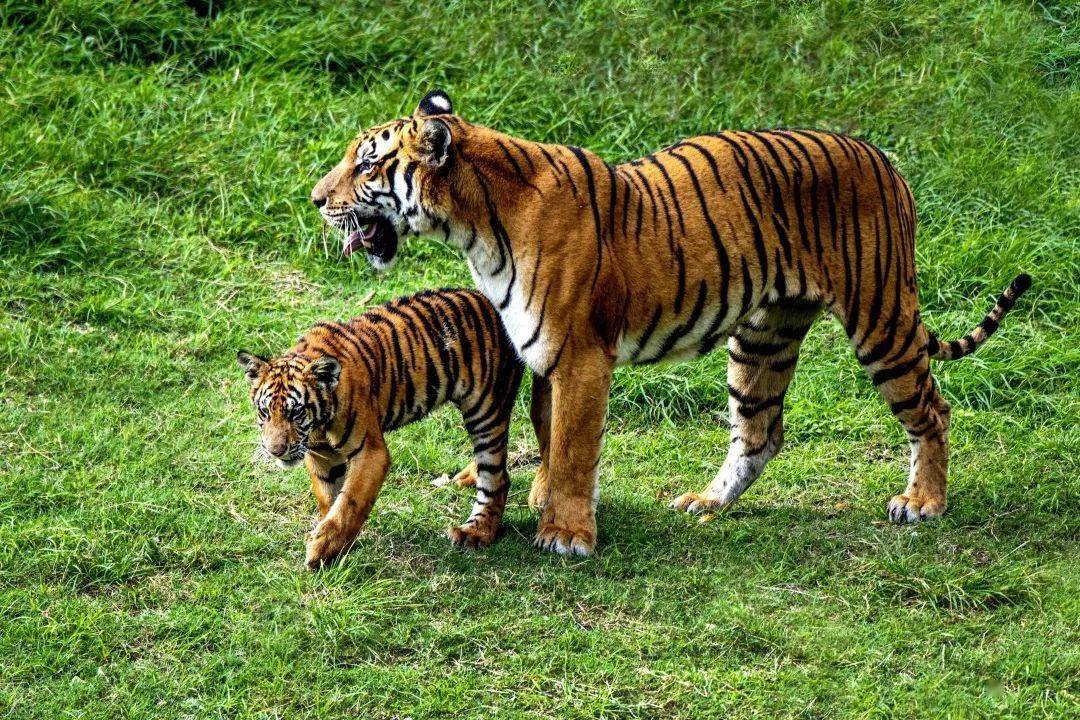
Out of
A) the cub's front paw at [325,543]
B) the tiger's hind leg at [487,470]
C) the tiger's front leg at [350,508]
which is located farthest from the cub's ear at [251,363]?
the tiger's hind leg at [487,470]

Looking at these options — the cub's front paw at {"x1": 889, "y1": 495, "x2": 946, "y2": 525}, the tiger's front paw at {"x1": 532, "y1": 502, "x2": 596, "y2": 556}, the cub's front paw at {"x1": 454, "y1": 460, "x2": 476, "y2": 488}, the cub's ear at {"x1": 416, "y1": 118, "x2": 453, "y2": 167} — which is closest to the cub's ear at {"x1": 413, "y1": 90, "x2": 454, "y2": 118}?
the cub's ear at {"x1": 416, "y1": 118, "x2": 453, "y2": 167}

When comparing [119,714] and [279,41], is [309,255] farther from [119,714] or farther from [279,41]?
[119,714]

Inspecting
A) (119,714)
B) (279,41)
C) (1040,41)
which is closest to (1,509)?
(119,714)

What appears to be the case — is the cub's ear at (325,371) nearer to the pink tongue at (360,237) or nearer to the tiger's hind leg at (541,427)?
the pink tongue at (360,237)

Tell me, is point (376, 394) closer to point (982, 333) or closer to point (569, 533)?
point (569, 533)

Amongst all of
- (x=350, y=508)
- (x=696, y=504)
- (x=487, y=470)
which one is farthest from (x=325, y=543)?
(x=696, y=504)

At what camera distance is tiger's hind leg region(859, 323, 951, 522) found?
241 inches

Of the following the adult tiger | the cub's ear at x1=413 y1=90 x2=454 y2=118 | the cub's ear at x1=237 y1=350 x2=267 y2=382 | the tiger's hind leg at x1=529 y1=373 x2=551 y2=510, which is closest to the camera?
the cub's ear at x1=237 y1=350 x2=267 y2=382

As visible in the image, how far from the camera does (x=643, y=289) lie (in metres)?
5.80

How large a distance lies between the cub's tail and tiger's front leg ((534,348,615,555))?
1575 millimetres

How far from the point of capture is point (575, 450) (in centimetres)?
573

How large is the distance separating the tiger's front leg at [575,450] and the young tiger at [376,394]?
0.25m

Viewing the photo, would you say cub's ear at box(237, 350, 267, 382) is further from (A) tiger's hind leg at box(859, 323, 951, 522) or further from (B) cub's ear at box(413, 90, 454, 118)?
(A) tiger's hind leg at box(859, 323, 951, 522)

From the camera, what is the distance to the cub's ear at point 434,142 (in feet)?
18.1
